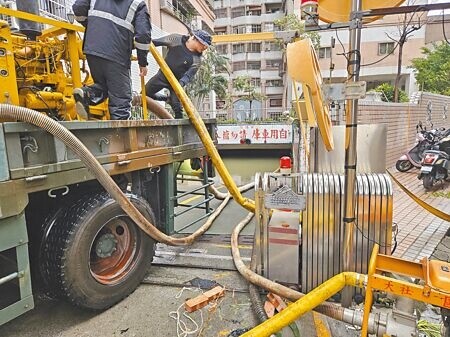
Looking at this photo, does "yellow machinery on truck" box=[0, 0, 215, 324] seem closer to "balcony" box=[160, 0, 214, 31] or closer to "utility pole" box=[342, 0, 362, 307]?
"utility pole" box=[342, 0, 362, 307]

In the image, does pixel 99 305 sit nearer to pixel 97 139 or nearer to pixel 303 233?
pixel 97 139

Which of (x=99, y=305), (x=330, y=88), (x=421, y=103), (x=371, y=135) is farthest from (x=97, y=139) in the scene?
(x=421, y=103)

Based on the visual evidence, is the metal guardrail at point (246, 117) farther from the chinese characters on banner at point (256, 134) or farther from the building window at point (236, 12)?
the building window at point (236, 12)

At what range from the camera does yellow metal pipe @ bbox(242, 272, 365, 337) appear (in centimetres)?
177

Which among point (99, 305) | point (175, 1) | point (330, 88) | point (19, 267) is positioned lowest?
point (99, 305)

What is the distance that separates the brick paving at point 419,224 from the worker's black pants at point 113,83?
3.41 meters

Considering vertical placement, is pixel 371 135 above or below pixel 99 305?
above

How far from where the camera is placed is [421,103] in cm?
1039

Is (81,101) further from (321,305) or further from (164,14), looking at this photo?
(164,14)

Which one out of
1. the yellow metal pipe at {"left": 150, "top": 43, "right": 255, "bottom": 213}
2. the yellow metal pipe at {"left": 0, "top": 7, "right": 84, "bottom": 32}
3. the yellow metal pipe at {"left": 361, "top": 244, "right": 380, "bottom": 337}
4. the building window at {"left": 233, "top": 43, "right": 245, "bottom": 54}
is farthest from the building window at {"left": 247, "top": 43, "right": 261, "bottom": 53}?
the yellow metal pipe at {"left": 361, "top": 244, "right": 380, "bottom": 337}

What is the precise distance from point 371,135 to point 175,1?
20.7m

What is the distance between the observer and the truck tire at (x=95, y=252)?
233 centimetres

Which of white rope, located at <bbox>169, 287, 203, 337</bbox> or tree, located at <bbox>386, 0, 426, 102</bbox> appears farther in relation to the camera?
tree, located at <bbox>386, 0, 426, 102</bbox>

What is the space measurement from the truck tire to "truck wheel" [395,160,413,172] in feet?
24.5
